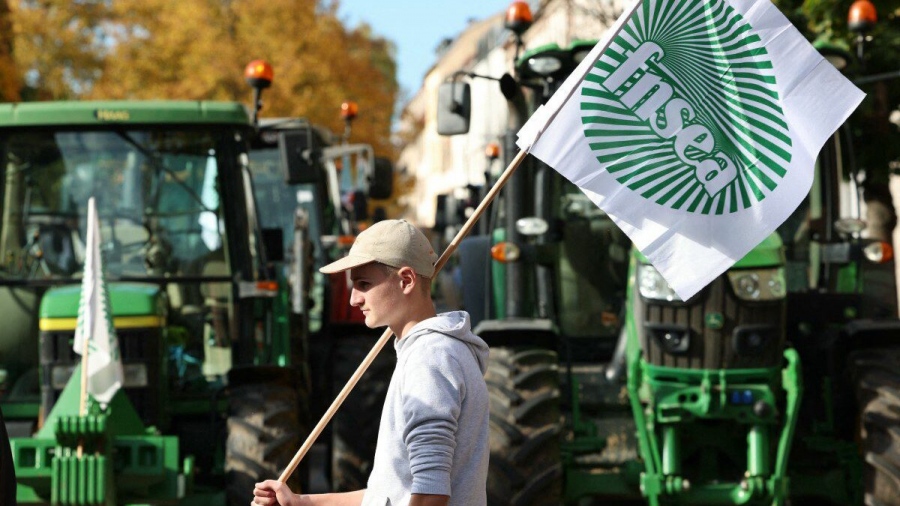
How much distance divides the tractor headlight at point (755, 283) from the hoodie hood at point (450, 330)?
4032 millimetres

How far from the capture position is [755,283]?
783 centimetres

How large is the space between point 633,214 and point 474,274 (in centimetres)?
479

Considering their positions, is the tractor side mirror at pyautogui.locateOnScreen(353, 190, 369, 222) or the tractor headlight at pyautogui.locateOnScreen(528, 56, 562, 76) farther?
the tractor side mirror at pyautogui.locateOnScreen(353, 190, 369, 222)

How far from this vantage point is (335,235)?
15.9m

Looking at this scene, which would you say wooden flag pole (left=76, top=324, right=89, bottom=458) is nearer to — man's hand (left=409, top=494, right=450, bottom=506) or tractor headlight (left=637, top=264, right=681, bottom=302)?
tractor headlight (left=637, top=264, right=681, bottom=302)

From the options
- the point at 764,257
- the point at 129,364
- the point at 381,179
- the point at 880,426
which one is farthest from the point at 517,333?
the point at 381,179

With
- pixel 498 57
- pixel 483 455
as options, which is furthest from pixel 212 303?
pixel 498 57

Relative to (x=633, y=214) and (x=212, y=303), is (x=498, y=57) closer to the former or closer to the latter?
(x=212, y=303)

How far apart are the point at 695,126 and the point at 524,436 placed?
297cm

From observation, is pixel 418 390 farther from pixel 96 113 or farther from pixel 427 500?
pixel 96 113

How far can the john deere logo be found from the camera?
16.3 ft

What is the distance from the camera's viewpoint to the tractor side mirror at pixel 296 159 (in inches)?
353

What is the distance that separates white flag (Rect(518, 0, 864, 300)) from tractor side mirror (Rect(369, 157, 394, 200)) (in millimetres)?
6750

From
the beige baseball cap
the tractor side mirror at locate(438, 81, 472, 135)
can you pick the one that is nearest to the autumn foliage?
the tractor side mirror at locate(438, 81, 472, 135)
